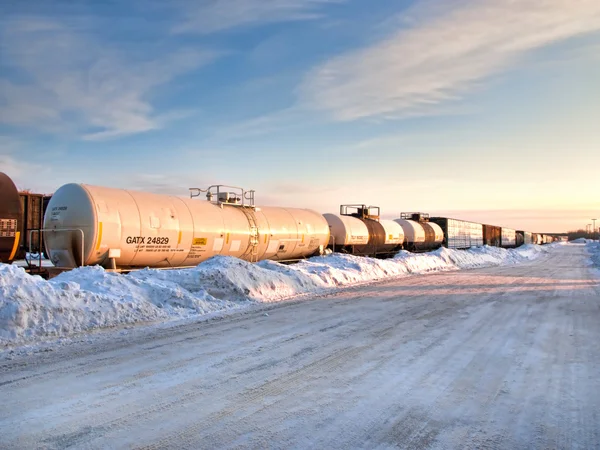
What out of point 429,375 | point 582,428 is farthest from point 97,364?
point 582,428

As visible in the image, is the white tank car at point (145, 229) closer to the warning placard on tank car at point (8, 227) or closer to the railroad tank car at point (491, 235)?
the warning placard on tank car at point (8, 227)

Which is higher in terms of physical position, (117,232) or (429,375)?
(117,232)

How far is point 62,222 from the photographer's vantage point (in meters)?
13.4

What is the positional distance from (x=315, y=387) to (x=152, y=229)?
1028cm

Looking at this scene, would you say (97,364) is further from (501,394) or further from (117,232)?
(117,232)

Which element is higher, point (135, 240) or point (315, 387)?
point (135, 240)

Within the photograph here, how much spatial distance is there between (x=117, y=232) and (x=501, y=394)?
1141 centimetres

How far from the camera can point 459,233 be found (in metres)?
44.1

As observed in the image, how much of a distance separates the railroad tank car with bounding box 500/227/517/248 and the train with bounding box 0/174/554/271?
49.7 m

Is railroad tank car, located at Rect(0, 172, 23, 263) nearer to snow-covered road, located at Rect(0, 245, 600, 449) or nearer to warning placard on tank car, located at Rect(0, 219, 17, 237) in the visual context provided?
warning placard on tank car, located at Rect(0, 219, 17, 237)

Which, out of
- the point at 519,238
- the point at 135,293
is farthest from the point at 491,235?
the point at 135,293

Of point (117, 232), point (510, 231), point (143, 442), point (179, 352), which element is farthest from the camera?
point (510, 231)

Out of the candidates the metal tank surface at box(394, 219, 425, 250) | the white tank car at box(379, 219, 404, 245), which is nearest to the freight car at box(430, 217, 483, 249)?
the metal tank surface at box(394, 219, 425, 250)

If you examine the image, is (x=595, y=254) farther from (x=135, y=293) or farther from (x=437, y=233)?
(x=135, y=293)
